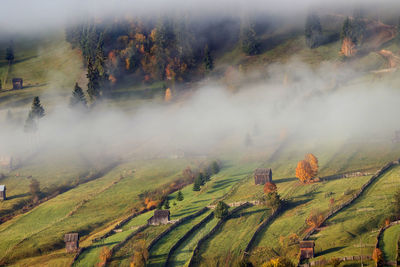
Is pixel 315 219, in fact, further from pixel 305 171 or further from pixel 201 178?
pixel 201 178

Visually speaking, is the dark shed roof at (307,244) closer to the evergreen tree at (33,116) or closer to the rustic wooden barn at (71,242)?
the rustic wooden barn at (71,242)

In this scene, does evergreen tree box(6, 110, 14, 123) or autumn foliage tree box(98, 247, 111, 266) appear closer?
autumn foliage tree box(98, 247, 111, 266)

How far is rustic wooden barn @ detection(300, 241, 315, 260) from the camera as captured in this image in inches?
3684

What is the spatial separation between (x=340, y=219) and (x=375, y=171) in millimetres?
25427

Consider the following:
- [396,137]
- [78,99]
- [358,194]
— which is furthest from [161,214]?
[78,99]

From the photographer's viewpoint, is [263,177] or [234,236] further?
[263,177]

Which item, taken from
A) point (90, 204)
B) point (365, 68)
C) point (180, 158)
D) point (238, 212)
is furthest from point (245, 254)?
point (365, 68)

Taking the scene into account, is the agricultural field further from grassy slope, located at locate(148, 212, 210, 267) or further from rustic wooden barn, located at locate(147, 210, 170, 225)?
rustic wooden barn, located at locate(147, 210, 170, 225)

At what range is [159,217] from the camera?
11788 cm

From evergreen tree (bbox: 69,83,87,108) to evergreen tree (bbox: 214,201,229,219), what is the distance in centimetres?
9430

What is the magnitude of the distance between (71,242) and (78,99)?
9239 cm

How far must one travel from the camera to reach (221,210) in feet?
378

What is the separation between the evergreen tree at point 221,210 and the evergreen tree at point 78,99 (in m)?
94.3

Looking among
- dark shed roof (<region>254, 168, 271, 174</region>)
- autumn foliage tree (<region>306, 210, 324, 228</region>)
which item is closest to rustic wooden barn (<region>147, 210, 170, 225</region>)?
dark shed roof (<region>254, 168, 271, 174</region>)
